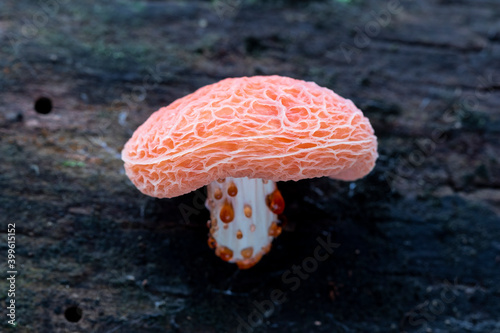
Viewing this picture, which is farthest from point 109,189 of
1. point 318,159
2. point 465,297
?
point 465,297

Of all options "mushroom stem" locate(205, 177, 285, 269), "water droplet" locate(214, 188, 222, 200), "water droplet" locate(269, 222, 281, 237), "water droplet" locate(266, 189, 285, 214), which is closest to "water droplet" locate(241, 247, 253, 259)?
"mushroom stem" locate(205, 177, 285, 269)

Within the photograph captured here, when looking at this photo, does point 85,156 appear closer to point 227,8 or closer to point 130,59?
point 130,59

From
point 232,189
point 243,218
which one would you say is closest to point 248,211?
point 243,218

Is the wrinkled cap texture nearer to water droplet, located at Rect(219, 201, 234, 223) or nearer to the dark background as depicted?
water droplet, located at Rect(219, 201, 234, 223)

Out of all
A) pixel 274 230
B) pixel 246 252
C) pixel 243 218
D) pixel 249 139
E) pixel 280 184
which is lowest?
pixel 246 252

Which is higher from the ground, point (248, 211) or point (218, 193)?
point (218, 193)

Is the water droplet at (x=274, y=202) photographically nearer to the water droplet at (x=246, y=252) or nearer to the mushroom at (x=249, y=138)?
the water droplet at (x=246, y=252)

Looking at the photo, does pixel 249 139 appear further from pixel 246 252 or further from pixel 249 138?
pixel 246 252
